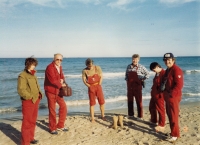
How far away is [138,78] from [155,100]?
3.32 feet

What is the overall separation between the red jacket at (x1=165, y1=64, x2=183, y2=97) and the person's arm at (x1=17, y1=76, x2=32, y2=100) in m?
2.95

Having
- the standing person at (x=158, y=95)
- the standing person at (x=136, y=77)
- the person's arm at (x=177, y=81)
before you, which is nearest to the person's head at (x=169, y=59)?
the person's arm at (x=177, y=81)

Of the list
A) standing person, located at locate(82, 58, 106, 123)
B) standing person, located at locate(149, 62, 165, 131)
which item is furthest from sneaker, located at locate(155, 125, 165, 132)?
standing person, located at locate(82, 58, 106, 123)

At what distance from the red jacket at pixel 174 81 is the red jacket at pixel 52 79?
2552mm

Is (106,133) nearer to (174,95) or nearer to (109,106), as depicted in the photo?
(174,95)

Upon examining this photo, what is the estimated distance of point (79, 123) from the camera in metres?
6.54

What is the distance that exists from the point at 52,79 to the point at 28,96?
2.99ft

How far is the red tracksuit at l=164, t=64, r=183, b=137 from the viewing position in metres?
4.41

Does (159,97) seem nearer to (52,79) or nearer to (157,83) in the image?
(157,83)

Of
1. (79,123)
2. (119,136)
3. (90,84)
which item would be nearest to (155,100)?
(119,136)

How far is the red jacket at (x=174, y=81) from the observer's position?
14.4 feet

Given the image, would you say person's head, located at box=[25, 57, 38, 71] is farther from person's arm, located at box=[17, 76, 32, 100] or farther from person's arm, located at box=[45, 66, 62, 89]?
person's arm, located at box=[45, 66, 62, 89]

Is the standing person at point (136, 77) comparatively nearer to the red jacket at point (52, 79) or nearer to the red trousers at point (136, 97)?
the red trousers at point (136, 97)

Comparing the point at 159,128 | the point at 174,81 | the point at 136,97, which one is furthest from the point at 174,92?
the point at 136,97
